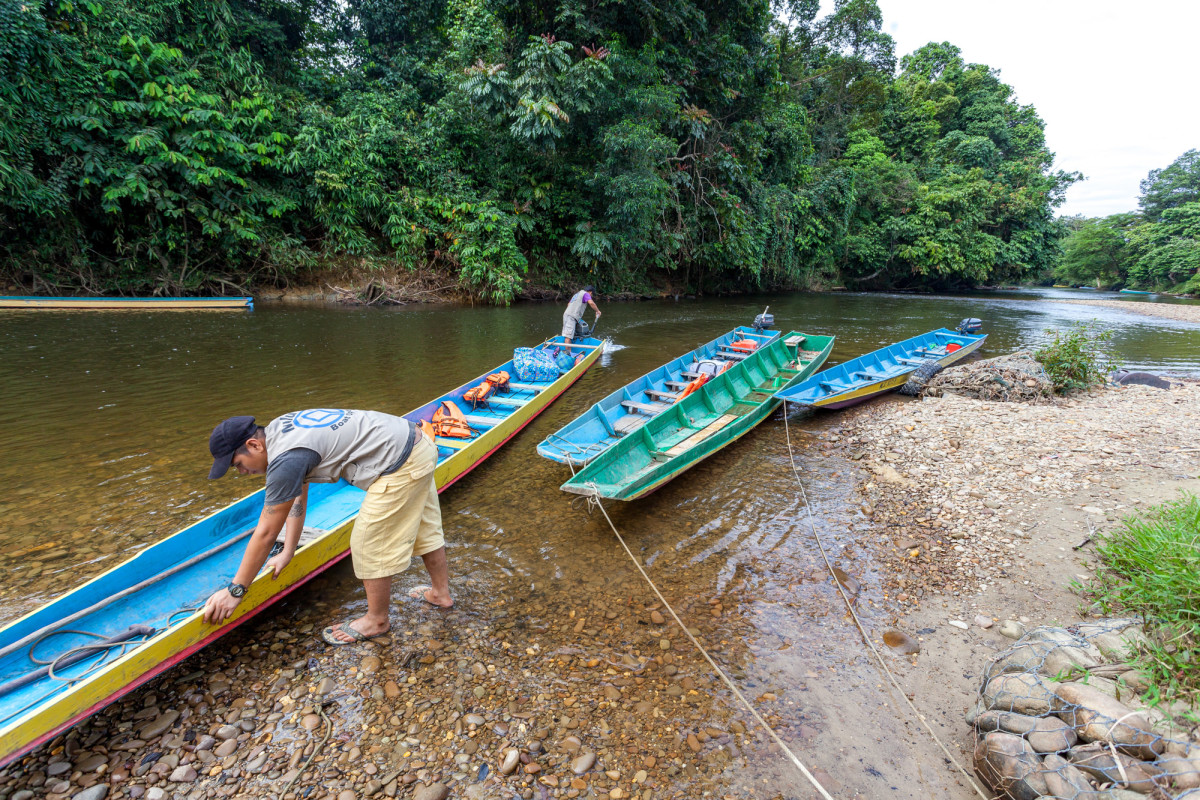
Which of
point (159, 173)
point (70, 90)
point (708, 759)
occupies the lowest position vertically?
point (708, 759)

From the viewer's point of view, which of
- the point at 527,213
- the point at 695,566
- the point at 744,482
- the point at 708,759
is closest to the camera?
the point at 708,759

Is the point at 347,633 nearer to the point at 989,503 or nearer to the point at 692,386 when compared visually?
the point at 692,386

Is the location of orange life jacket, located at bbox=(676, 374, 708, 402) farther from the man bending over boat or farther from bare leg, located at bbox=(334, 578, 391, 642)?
bare leg, located at bbox=(334, 578, 391, 642)

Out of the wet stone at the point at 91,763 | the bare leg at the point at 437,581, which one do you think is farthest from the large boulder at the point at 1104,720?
the wet stone at the point at 91,763

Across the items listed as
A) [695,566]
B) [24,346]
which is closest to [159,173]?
[24,346]

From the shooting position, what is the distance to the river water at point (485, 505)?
3.67 meters

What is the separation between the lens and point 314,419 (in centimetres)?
284

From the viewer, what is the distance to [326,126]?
53.7ft

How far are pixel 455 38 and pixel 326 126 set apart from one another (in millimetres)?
5173

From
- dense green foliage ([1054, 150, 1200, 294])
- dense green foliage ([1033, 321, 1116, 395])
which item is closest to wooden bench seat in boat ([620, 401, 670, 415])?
dense green foliage ([1033, 321, 1116, 395])

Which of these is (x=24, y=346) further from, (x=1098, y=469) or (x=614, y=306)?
(x=1098, y=469)

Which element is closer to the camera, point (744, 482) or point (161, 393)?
point (744, 482)

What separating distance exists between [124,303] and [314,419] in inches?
683

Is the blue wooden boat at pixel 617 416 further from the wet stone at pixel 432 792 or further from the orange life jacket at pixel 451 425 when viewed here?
the wet stone at pixel 432 792
